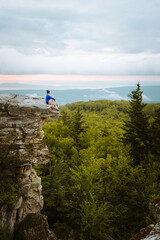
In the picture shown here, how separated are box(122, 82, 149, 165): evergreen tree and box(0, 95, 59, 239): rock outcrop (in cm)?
1394

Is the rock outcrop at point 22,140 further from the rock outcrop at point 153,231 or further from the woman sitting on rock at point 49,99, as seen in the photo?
the rock outcrop at point 153,231

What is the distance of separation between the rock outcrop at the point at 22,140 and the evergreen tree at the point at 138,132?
13940mm

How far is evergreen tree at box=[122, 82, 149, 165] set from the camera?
77.9 feet

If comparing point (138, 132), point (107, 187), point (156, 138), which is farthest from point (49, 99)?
point (156, 138)

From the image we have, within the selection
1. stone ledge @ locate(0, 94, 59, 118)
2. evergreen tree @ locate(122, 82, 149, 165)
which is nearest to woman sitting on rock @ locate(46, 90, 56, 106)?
stone ledge @ locate(0, 94, 59, 118)

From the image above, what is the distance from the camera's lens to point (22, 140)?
47.0 feet

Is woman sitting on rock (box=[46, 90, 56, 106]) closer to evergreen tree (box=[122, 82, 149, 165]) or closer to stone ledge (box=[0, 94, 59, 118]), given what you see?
stone ledge (box=[0, 94, 59, 118])

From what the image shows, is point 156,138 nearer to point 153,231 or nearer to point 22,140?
point 153,231

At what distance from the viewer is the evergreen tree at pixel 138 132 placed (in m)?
23.8

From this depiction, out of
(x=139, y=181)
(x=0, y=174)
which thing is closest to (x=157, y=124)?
(x=139, y=181)

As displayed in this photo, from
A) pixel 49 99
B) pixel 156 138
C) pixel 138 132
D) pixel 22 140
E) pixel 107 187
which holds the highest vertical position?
pixel 49 99

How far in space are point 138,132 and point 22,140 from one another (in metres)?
17.1

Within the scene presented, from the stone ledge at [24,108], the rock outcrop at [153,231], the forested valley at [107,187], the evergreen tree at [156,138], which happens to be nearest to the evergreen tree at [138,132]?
the forested valley at [107,187]

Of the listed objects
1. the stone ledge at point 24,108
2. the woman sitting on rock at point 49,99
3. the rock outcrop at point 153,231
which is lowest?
the rock outcrop at point 153,231
